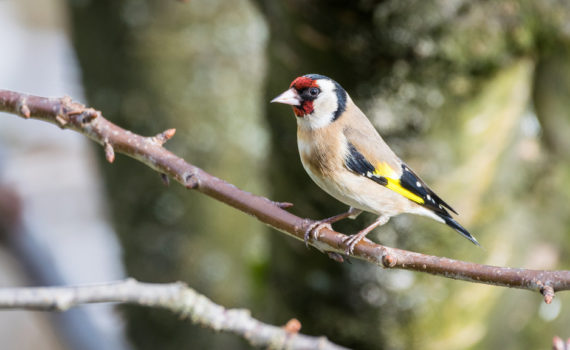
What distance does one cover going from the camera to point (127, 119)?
3771 mm

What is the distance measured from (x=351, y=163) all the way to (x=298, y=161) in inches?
35.2

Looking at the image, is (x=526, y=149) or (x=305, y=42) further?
(x=526, y=149)

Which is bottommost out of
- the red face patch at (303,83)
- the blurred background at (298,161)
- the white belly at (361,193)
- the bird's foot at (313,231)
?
the bird's foot at (313,231)

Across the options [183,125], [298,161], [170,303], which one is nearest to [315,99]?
[170,303]

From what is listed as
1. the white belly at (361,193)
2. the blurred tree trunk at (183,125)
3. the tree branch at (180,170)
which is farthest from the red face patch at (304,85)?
the blurred tree trunk at (183,125)

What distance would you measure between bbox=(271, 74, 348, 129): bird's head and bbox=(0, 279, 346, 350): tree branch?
0.55 meters

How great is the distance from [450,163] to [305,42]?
28.9 inches

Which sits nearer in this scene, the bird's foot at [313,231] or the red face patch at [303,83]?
the bird's foot at [313,231]

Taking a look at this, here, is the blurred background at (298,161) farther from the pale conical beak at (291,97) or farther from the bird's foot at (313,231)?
the bird's foot at (313,231)

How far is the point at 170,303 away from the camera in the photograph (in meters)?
1.65

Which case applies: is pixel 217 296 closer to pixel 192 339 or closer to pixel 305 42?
pixel 192 339

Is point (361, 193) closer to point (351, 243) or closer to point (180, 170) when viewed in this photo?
point (351, 243)

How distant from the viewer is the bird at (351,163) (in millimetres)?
1846

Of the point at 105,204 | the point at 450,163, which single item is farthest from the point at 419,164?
the point at 105,204
